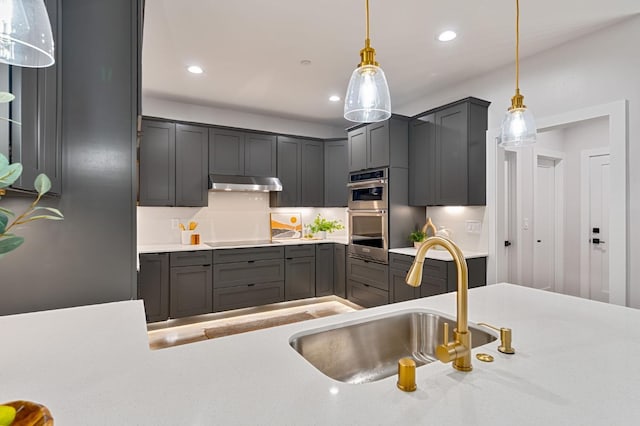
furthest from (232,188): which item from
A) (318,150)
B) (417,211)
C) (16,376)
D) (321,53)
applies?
(16,376)

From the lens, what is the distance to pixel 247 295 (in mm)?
4109

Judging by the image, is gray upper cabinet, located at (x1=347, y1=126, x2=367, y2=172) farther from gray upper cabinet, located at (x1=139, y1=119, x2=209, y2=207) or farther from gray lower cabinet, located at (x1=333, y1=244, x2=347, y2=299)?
gray upper cabinet, located at (x1=139, y1=119, x2=209, y2=207)

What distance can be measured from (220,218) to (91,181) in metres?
3.05

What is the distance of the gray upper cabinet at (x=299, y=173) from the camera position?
4750 mm

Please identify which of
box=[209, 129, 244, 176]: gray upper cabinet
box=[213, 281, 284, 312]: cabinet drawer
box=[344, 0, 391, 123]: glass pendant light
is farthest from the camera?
box=[209, 129, 244, 176]: gray upper cabinet

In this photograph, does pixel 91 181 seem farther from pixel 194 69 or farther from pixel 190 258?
pixel 190 258

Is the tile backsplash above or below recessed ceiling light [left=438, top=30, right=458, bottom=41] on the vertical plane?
below

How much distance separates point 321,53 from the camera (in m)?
3.00

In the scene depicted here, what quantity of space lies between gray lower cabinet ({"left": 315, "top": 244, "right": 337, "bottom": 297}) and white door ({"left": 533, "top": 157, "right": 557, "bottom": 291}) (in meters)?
2.68

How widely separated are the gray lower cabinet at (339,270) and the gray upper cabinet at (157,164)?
2.25 m

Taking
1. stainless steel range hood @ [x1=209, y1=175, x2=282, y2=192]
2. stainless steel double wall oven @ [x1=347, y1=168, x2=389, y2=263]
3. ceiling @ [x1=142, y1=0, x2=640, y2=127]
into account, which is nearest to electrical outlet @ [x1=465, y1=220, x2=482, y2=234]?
stainless steel double wall oven @ [x1=347, y1=168, x2=389, y2=263]

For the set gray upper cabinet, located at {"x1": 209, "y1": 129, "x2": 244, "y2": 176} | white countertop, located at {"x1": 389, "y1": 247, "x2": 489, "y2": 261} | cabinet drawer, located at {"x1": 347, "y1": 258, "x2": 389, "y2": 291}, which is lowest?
cabinet drawer, located at {"x1": 347, "y1": 258, "x2": 389, "y2": 291}

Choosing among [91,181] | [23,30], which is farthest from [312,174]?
[23,30]

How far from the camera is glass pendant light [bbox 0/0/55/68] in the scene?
2.01 feet
